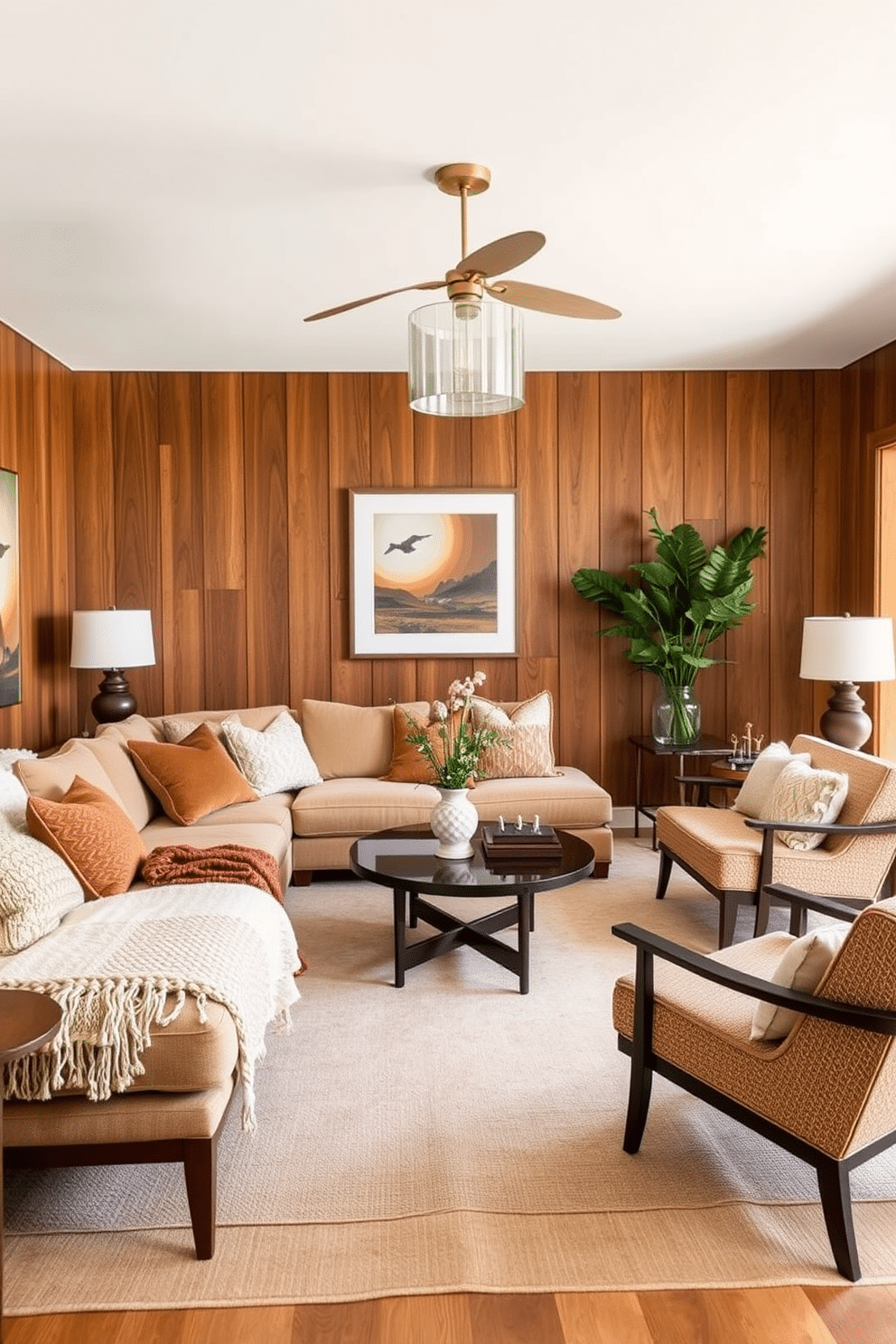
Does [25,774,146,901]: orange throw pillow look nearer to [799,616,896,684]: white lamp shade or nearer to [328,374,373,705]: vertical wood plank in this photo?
[328,374,373,705]: vertical wood plank

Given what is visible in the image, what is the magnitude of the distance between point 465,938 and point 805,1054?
1788mm

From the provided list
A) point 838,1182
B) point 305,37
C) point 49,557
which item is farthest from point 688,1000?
point 49,557

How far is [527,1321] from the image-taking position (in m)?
1.86

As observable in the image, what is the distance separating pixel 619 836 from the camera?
5.73 meters

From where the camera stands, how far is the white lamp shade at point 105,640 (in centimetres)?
495

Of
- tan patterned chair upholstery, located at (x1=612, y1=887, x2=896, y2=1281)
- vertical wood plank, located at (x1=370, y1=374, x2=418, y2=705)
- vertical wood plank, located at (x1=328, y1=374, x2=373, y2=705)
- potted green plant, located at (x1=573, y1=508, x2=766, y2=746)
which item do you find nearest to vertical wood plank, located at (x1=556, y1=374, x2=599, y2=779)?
potted green plant, located at (x1=573, y1=508, x2=766, y2=746)

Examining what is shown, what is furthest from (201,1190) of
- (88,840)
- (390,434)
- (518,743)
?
(390,434)

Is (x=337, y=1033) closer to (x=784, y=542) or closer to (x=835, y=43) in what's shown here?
(x=835, y=43)

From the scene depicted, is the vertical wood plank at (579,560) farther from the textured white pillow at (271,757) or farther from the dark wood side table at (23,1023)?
the dark wood side table at (23,1023)

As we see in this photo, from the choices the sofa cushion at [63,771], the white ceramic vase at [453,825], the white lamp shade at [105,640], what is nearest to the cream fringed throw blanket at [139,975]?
the sofa cushion at [63,771]

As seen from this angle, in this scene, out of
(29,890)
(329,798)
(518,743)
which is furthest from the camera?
(518,743)

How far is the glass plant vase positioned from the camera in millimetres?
5355

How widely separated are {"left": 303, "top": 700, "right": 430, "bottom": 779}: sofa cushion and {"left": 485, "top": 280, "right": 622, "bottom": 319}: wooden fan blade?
2705 mm

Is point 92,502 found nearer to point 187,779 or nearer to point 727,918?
point 187,779
